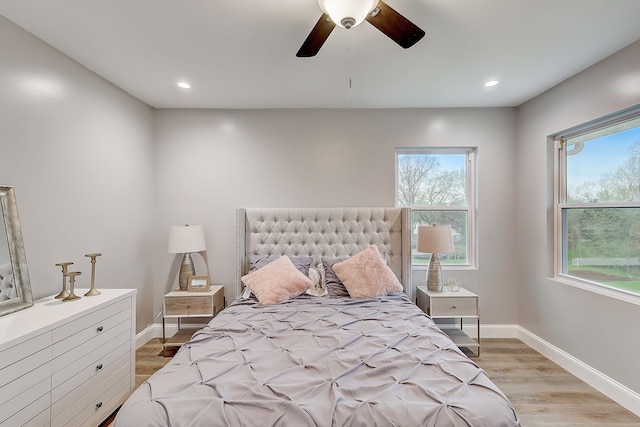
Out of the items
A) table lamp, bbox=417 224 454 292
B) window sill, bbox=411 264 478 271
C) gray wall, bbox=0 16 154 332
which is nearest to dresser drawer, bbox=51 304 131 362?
gray wall, bbox=0 16 154 332

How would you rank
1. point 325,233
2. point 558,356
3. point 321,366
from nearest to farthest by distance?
point 321,366 < point 558,356 < point 325,233

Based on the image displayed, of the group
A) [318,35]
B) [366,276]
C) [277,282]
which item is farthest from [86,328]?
[318,35]

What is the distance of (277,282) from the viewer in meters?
2.62

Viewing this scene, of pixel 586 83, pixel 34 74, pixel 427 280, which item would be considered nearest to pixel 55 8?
pixel 34 74

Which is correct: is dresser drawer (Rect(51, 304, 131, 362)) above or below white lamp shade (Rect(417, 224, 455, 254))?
below

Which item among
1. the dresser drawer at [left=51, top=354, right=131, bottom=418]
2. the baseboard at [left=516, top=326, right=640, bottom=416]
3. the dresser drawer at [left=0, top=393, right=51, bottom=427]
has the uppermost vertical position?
the dresser drawer at [left=0, top=393, right=51, bottom=427]

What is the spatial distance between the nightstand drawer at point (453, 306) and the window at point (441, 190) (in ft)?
1.98

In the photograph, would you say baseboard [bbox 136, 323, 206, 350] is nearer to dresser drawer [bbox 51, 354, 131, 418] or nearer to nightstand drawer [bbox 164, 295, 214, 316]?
nightstand drawer [bbox 164, 295, 214, 316]

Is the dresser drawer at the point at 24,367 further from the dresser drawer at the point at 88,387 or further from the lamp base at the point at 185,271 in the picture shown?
the lamp base at the point at 185,271

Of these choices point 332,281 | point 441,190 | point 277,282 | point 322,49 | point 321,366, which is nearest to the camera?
point 321,366

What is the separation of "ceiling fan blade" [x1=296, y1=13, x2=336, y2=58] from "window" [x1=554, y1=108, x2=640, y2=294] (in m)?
2.49

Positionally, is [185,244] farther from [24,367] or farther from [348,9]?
[348,9]

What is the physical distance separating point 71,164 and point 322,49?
7.33 ft

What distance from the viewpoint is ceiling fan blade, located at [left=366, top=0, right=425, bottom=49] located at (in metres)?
1.39
